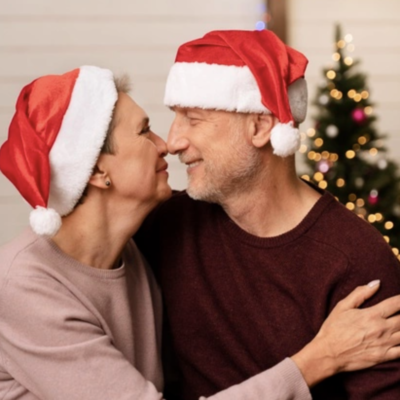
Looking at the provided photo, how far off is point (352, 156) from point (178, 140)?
5.45ft

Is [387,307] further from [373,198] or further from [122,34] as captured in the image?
[122,34]

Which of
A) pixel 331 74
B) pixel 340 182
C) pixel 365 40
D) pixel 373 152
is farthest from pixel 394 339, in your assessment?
pixel 365 40

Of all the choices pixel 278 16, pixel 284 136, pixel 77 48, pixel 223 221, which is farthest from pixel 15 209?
pixel 284 136

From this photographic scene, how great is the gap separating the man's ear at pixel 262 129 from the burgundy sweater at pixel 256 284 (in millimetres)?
213

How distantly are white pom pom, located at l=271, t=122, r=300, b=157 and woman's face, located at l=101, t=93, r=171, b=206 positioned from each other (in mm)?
302

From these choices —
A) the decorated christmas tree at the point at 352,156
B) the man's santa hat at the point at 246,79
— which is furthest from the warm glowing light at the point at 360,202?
the man's santa hat at the point at 246,79

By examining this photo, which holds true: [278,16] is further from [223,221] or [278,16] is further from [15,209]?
[223,221]

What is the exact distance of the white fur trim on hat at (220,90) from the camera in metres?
1.91

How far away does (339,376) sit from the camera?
193 cm

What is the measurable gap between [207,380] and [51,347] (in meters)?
0.49

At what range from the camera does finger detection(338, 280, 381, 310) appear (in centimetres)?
180

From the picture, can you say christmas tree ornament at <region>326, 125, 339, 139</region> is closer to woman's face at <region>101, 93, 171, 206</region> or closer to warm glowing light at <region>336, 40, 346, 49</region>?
warm glowing light at <region>336, 40, 346, 49</region>

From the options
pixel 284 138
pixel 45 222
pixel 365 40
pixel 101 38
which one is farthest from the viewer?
pixel 365 40

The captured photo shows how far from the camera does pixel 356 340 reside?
5.88 ft
